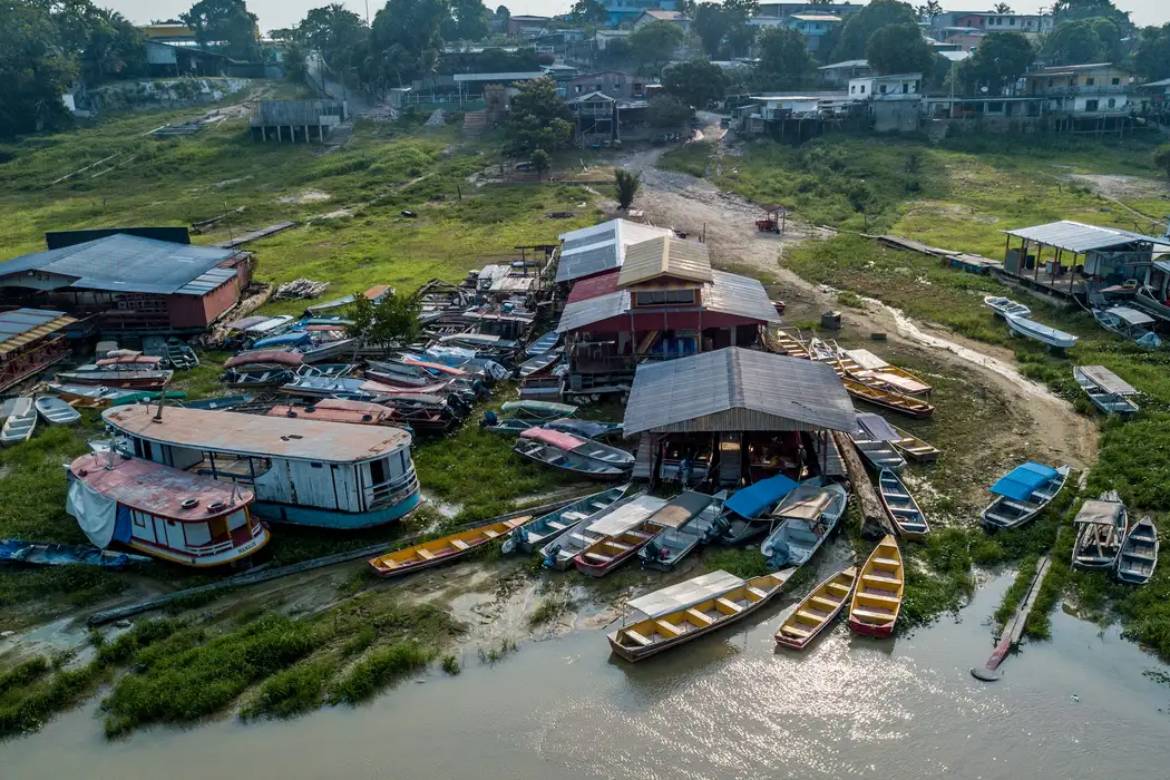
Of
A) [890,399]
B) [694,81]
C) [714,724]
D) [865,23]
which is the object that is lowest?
[714,724]

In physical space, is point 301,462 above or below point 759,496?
above

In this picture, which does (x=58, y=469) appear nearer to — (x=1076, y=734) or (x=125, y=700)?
(x=125, y=700)

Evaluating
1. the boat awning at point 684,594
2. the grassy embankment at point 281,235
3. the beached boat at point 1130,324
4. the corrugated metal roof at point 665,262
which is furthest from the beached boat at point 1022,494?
the beached boat at point 1130,324

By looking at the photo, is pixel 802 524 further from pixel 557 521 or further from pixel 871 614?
pixel 557 521

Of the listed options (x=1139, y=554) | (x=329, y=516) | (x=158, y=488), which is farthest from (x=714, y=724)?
(x=158, y=488)

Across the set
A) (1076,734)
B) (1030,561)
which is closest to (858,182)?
(1030,561)

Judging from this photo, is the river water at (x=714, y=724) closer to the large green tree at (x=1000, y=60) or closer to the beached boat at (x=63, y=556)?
the beached boat at (x=63, y=556)

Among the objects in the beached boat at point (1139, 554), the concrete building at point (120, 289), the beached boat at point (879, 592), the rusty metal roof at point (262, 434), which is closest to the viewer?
the beached boat at point (879, 592)
